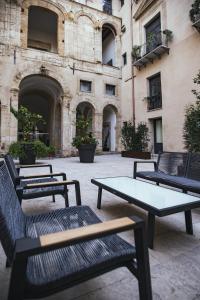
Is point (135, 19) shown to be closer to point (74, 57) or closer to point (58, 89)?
point (74, 57)

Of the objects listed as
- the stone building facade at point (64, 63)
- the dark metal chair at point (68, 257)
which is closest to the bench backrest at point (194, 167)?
the dark metal chair at point (68, 257)

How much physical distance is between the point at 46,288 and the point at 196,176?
10.3ft

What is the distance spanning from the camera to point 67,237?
38.6 inches

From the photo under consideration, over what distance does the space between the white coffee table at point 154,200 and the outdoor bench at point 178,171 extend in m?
0.63

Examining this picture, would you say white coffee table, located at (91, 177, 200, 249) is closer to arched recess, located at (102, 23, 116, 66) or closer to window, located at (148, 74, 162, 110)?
window, located at (148, 74, 162, 110)

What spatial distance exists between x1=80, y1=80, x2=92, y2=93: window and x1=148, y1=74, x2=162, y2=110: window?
4.47 metres

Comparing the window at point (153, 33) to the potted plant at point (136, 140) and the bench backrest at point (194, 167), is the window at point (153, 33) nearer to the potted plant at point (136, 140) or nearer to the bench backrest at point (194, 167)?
the potted plant at point (136, 140)

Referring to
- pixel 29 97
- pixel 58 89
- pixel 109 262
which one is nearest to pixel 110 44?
pixel 58 89

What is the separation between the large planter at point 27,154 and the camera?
27.8 ft

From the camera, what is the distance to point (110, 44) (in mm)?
17344

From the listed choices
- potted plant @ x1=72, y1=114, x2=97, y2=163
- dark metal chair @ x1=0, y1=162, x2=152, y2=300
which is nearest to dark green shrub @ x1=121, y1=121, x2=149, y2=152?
potted plant @ x1=72, y1=114, x2=97, y2=163

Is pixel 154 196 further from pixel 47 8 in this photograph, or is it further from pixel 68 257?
pixel 47 8

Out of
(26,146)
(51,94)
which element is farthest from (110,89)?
(26,146)

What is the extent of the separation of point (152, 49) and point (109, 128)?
6.91 metres
